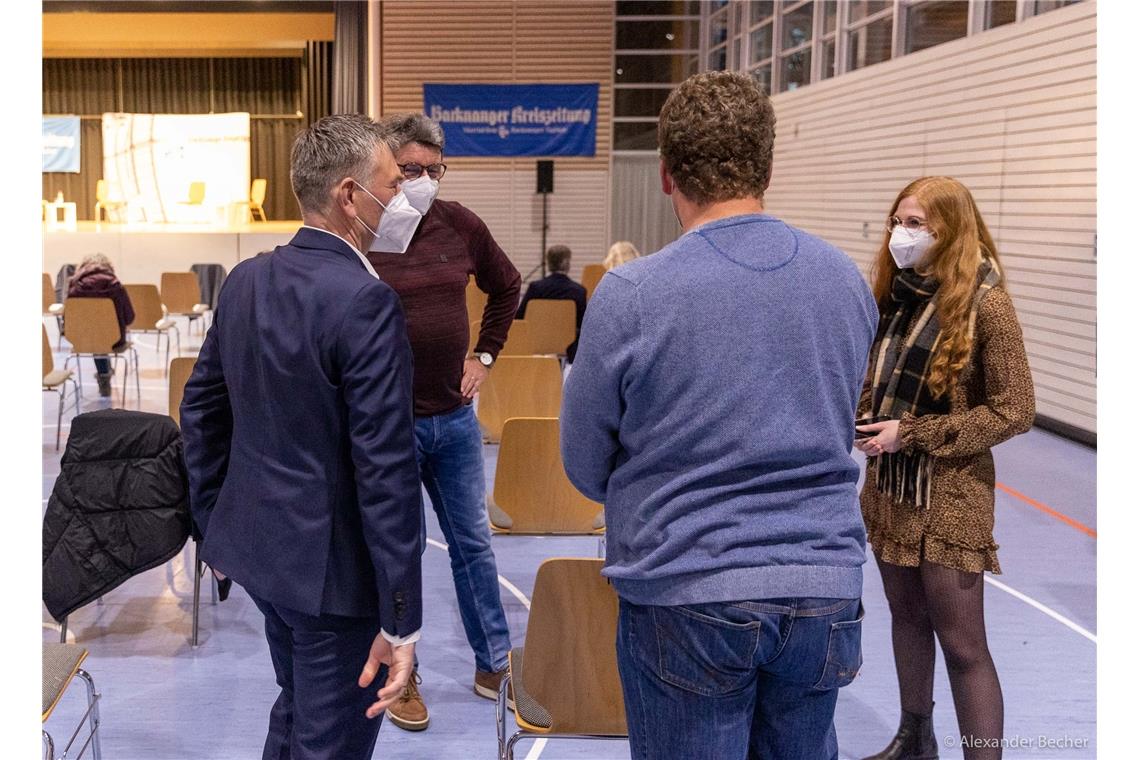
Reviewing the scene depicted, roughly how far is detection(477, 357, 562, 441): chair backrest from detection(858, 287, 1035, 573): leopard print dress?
288 centimetres

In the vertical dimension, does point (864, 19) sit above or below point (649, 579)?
above

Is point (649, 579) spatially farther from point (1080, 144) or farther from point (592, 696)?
point (1080, 144)

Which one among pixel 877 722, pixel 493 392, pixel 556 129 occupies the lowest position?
pixel 877 722

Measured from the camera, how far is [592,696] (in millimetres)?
2438

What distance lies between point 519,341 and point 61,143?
720 inches

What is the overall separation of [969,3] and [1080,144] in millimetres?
2470

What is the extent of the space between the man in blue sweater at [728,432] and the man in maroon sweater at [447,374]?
1570 mm

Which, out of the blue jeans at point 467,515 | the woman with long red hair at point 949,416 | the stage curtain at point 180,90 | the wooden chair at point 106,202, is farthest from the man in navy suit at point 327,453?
the stage curtain at point 180,90

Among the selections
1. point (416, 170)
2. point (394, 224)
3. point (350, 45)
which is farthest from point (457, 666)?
point (350, 45)

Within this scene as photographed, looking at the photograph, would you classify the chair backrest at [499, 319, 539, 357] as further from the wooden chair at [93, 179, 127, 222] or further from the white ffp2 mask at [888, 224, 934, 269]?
the wooden chair at [93, 179, 127, 222]

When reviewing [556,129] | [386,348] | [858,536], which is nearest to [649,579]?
[858,536]

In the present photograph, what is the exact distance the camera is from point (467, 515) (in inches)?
131

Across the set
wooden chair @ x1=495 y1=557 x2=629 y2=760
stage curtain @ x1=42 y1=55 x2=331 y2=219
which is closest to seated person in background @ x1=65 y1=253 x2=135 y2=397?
wooden chair @ x1=495 y1=557 x2=629 y2=760

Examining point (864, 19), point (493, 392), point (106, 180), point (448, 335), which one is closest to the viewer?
point (448, 335)
